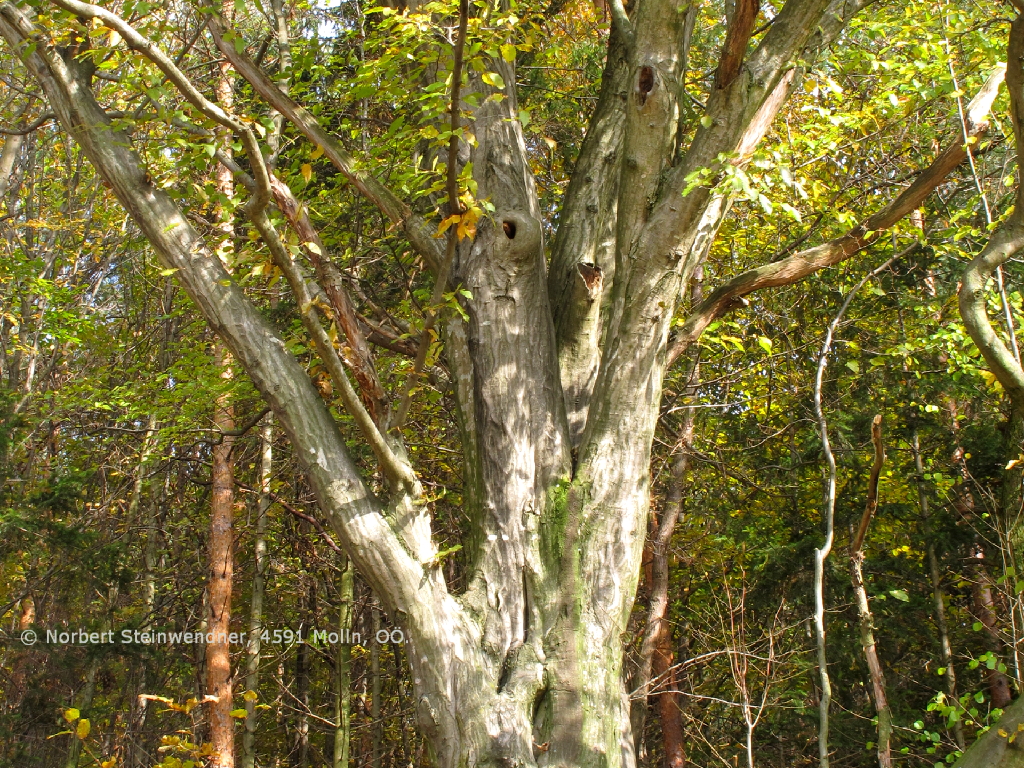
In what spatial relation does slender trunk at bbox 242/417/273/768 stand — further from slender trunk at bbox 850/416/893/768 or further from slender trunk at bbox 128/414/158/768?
slender trunk at bbox 850/416/893/768

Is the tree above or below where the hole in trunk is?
below

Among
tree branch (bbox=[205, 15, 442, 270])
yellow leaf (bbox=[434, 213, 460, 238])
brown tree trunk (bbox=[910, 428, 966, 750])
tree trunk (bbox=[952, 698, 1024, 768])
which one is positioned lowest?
tree trunk (bbox=[952, 698, 1024, 768])

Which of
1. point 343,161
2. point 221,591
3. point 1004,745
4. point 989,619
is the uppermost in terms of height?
point 343,161

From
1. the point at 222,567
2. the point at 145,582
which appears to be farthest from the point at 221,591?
the point at 145,582

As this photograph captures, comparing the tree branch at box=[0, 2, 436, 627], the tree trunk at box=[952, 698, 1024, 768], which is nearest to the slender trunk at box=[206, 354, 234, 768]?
the tree branch at box=[0, 2, 436, 627]

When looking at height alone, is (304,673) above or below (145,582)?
below

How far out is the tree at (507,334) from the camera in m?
2.93

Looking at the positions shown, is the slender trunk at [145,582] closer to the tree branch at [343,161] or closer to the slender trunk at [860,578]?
the tree branch at [343,161]

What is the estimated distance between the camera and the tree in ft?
9.61

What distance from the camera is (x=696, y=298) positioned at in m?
8.34

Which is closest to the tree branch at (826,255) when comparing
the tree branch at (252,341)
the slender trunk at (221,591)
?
the tree branch at (252,341)

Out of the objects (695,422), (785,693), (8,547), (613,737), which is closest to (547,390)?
(613,737)

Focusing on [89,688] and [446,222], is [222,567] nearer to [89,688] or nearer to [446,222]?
[89,688]

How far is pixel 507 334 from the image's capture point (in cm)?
346
